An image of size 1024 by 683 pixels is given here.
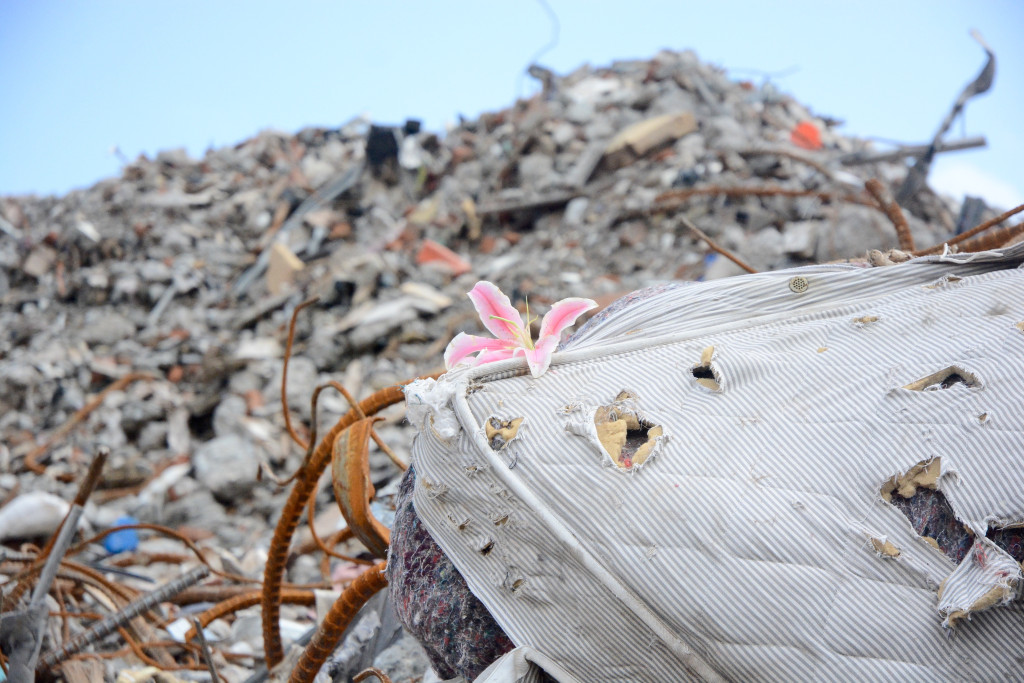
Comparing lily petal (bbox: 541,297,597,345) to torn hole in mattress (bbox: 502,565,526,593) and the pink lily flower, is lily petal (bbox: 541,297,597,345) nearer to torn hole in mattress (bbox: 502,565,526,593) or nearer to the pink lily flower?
the pink lily flower

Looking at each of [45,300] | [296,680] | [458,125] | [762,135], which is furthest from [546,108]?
[296,680]

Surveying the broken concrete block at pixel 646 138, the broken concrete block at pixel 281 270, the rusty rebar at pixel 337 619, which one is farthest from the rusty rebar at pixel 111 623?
the broken concrete block at pixel 646 138

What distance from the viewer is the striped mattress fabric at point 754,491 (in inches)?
23.3

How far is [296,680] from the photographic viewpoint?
1130mm

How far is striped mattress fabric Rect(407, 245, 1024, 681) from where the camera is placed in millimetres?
593

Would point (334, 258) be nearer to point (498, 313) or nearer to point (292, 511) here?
point (292, 511)

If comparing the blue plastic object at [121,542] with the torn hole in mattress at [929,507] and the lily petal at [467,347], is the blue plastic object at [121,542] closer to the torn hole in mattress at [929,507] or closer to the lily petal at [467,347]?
the lily petal at [467,347]

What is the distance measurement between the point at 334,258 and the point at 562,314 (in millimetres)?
5367

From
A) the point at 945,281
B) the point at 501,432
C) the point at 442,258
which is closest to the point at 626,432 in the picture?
the point at 501,432

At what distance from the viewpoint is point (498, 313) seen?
844mm

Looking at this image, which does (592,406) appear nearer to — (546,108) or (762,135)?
(762,135)

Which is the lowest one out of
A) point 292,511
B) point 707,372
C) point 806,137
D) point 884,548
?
point 806,137

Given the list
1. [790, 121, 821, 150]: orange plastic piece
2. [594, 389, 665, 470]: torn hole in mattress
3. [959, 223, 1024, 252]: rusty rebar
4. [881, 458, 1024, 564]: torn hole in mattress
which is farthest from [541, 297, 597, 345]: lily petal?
[790, 121, 821, 150]: orange plastic piece

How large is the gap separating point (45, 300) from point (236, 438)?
12.5 ft
